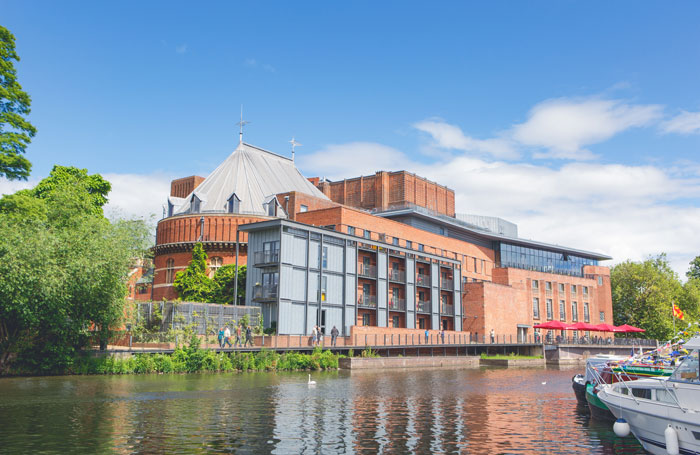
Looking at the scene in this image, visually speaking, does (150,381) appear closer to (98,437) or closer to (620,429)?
(98,437)

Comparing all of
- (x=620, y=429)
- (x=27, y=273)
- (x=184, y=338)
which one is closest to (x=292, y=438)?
(x=620, y=429)

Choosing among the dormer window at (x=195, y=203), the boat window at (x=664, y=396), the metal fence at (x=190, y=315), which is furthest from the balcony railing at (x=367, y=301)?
the boat window at (x=664, y=396)

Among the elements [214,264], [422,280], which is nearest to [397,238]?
[422,280]

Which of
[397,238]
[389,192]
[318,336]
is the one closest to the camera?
[318,336]

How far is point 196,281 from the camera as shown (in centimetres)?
5631

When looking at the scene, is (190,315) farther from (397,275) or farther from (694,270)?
(694,270)

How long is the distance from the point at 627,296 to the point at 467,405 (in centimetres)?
7701

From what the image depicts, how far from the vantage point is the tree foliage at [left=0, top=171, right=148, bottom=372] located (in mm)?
27562

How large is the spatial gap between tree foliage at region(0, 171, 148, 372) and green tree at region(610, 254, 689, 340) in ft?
243

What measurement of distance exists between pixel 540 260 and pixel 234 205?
48.3 metres

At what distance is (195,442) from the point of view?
13898mm

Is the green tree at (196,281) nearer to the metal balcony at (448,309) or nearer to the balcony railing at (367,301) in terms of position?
the balcony railing at (367,301)

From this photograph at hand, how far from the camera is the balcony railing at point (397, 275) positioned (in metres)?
56.1

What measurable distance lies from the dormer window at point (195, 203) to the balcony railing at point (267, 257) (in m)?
20.1
